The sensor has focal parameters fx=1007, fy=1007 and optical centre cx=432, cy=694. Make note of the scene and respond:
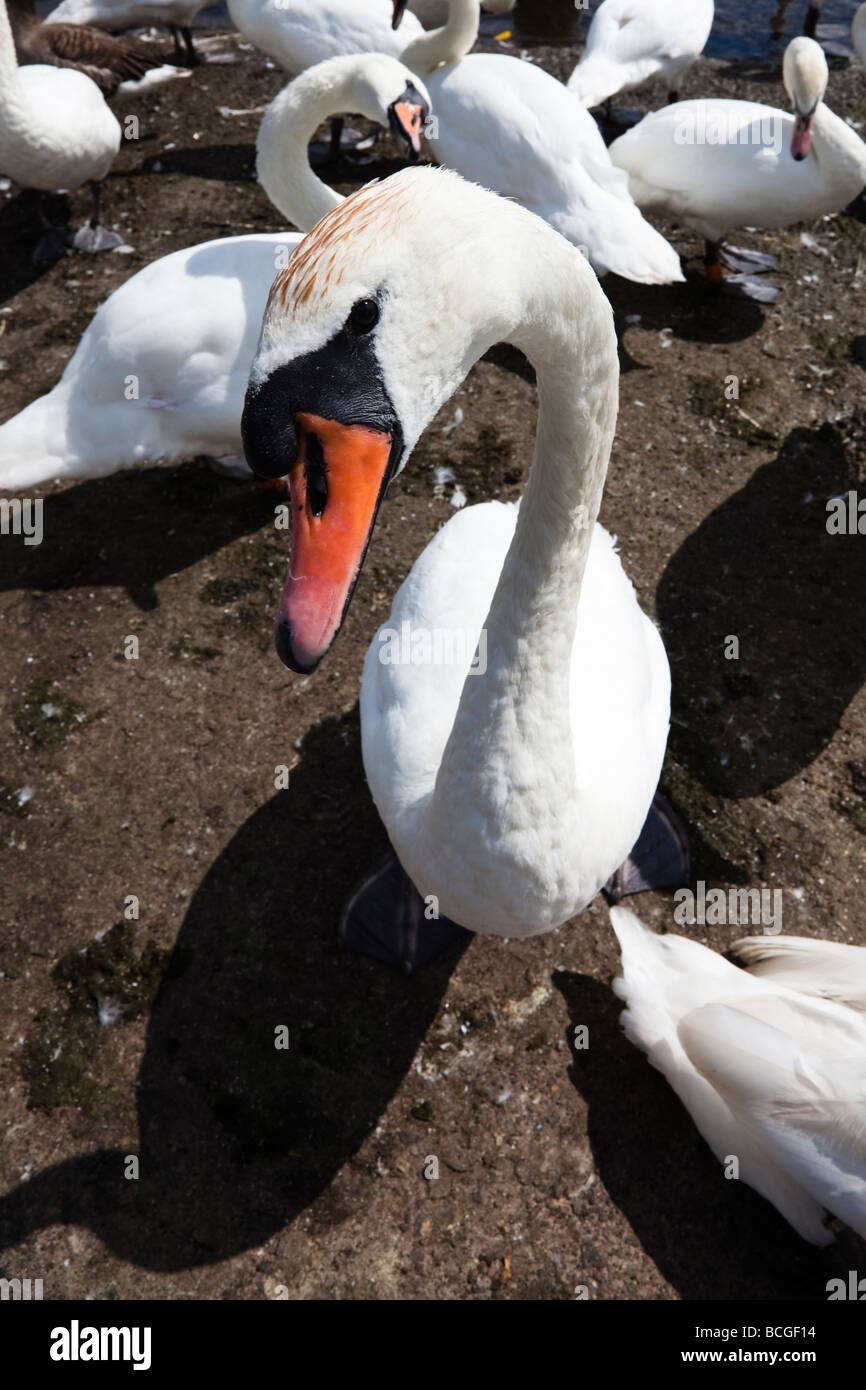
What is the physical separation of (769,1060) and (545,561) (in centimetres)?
199

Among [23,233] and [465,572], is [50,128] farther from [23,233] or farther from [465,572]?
[465,572]

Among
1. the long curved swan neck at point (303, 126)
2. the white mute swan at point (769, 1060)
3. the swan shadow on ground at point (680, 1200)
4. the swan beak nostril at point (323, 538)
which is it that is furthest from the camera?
the long curved swan neck at point (303, 126)

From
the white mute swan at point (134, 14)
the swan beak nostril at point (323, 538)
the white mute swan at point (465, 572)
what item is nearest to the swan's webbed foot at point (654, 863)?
the white mute swan at point (465, 572)

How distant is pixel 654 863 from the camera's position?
14.5ft

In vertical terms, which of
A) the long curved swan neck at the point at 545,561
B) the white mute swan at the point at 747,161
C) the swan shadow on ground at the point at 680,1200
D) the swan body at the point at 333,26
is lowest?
the swan shadow on ground at the point at 680,1200

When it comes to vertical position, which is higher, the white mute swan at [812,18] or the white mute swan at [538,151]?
the white mute swan at [812,18]

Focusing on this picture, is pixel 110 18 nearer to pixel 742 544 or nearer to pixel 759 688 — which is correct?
pixel 742 544

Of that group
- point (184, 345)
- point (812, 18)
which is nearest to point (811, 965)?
point (184, 345)

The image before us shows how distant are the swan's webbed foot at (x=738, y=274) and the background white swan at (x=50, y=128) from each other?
14.1ft

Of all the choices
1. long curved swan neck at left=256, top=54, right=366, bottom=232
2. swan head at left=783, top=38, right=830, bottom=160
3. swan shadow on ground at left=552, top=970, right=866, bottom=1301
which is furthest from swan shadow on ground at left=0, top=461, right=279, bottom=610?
swan head at left=783, top=38, right=830, bottom=160

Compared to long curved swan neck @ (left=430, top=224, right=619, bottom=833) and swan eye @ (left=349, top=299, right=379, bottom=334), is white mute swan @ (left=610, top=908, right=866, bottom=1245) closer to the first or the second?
long curved swan neck @ (left=430, top=224, right=619, bottom=833)

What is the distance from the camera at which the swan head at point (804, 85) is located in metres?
6.34

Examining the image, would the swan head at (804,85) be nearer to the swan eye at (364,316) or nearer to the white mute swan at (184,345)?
the white mute swan at (184,345)
